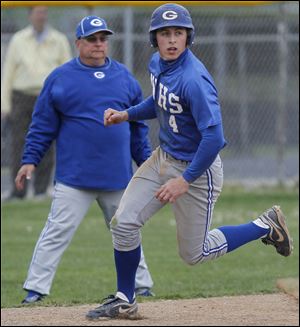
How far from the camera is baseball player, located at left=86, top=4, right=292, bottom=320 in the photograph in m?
6.70

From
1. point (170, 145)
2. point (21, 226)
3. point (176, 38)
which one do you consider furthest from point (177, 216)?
point (21, 226)

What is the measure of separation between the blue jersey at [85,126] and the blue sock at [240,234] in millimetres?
1517

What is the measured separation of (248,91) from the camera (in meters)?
17.8

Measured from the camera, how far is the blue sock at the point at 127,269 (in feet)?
23.6

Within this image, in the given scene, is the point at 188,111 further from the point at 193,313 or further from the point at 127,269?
the point at 193,313

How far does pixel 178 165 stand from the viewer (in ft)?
23.2

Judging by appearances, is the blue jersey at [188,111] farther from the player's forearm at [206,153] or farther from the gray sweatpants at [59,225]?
the gray sweatpants at [59,225]

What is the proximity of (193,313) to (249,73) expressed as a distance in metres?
10.5

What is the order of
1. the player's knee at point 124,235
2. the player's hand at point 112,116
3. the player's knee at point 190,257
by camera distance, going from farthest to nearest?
the player's hand at point 112,116 → the player's knee at point 190,257 → the player's knee at point 124,235

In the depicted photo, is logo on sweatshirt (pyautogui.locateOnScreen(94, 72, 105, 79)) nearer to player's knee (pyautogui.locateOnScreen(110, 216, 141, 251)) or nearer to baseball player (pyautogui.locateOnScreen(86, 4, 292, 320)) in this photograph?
baseball player (pyautogui.locateOnScreen(86, 4, 292, 320))

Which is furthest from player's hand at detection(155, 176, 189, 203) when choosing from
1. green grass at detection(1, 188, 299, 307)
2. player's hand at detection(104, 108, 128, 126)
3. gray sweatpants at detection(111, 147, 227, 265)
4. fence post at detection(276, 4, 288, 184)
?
fence post at detection(276, 4, 288, 184)

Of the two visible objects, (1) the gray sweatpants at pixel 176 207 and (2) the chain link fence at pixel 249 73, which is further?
(2) the chain link fence at pixel 249 73

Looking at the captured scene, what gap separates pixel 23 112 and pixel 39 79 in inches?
21.1

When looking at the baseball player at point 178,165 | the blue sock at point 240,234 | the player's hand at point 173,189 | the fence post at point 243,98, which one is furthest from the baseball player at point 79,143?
the fence post at point 243,98
